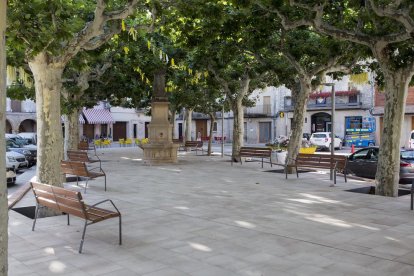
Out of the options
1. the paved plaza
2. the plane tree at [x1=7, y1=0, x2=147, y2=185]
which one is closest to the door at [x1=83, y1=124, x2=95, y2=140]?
the paved plaza

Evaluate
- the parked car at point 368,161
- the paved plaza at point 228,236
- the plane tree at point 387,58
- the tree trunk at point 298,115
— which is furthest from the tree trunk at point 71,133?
the plane tree at point 387,58

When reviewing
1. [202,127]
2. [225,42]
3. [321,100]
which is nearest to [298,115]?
[225,42]

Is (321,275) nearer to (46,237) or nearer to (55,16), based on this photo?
(46,237)

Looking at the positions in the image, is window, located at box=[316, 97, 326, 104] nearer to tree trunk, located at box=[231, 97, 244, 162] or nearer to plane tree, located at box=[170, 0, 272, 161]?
plane tree, located at box=[170, 0, 272, 161]

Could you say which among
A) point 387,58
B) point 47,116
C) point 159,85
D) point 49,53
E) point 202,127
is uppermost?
point 159,85

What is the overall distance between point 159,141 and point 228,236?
12708 millimetres

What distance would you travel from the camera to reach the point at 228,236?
655 centimetres

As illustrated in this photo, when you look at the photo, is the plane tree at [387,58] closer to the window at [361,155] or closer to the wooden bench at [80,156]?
the window at [361,155]

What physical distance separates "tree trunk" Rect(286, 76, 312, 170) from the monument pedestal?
5.79 metres

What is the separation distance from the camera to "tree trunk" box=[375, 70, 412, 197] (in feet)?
32.4

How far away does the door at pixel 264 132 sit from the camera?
4741 cm

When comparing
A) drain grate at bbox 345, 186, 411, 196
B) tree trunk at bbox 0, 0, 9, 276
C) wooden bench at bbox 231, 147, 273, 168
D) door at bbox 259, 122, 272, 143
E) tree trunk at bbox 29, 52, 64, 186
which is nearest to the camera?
tree trunk at bbox 0, 0, 9, 276

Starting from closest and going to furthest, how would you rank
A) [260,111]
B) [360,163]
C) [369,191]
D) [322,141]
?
1. [369,191]
2. [360,163]
3. [322,141]
4. [260,111]

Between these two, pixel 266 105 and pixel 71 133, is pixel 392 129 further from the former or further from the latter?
pixel 266 105
